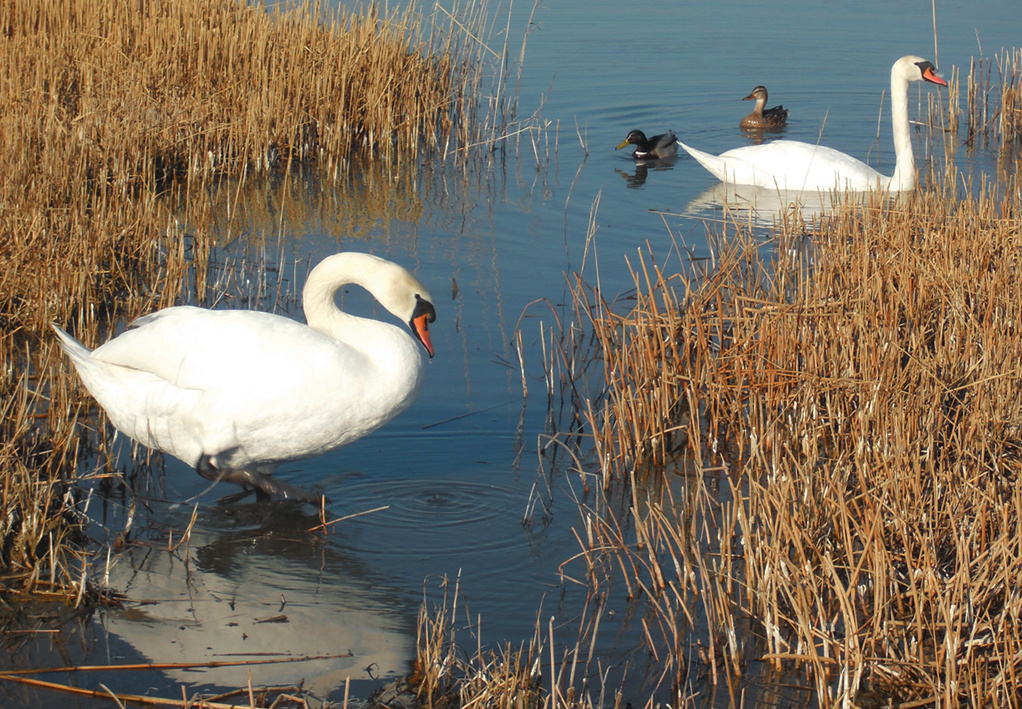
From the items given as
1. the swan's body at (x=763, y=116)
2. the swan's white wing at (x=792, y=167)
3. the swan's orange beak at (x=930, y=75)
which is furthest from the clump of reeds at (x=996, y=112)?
the swan's white wing at (x=792, y=167)

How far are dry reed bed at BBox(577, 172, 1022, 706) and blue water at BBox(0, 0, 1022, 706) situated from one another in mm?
364

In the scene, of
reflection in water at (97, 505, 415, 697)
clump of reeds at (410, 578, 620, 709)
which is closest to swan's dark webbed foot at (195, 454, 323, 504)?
reflection in water at (97, 505, 415, 697)

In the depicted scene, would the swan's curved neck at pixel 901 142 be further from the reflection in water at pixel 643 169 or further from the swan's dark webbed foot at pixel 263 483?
the swan's dark webbed foot at pixel 263 483

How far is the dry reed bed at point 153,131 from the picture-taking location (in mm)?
5988

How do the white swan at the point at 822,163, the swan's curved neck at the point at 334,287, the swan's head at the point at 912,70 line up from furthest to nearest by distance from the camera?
the swan's head at the point at 912,70, the white swan at the point at 822,163, the swan's curved neck at the point at 334,287

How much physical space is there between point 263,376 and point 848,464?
6.82ft

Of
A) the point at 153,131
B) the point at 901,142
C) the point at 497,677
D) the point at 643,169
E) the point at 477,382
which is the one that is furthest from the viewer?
the point at 643,169

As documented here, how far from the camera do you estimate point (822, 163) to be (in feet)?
31.1

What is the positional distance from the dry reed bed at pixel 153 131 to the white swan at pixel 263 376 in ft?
1.08

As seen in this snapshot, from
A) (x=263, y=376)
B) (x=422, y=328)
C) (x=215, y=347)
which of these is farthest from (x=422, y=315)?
(x=215, y=347)

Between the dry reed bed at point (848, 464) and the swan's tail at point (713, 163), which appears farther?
the swan's tail at point (713, 163)

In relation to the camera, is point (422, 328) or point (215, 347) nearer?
point (215, 347)

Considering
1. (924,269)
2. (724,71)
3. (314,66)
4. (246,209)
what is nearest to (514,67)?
(724,71)

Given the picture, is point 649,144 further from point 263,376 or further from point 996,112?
point 263,376
